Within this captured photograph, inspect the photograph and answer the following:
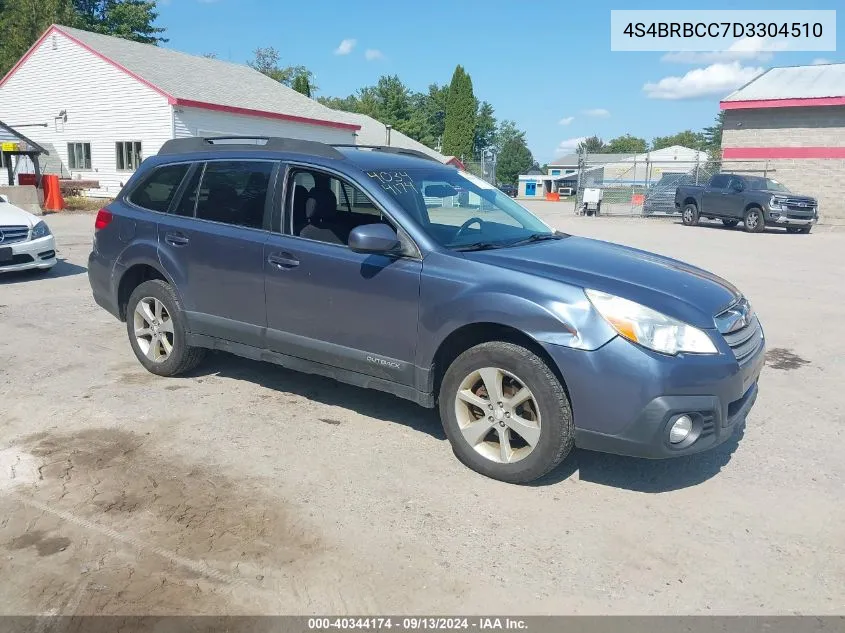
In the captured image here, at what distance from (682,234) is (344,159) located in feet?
61.1

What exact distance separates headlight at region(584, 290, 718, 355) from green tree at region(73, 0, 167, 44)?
48644 mm

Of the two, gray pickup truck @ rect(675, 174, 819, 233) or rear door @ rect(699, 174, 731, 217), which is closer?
gray pickup truck @ rect(675, 174, 819, 233)

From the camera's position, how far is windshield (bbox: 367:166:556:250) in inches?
178

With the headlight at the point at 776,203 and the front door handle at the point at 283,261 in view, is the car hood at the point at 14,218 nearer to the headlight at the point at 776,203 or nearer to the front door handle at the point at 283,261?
the front door handle at the point at 283,261

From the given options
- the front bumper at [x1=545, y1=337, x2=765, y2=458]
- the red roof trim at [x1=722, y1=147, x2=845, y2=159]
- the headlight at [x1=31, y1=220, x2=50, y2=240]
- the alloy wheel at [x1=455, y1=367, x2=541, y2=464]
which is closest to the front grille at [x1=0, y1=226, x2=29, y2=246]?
the headlight at [x1=31, y1=220, x2=50, y2=240]

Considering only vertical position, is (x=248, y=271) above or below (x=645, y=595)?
above

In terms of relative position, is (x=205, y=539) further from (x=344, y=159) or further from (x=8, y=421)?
(x=344, y=159)

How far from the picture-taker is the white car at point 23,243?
9633mm

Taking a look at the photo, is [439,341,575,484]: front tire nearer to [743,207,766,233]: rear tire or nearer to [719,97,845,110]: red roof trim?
[743,207,766,233]: rear tire

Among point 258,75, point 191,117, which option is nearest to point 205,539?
point 191,117

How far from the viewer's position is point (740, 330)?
4.09 m

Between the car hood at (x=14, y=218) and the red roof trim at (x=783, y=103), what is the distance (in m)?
29.0

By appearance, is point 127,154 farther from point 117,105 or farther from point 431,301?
point 431,301

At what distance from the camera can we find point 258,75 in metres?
36.3
